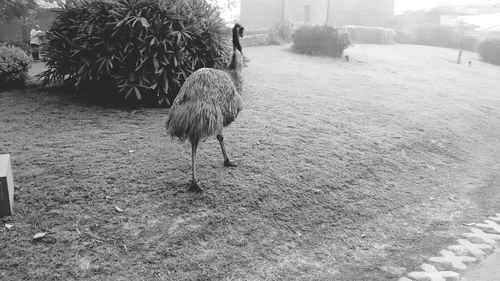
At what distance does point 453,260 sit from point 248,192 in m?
2.42

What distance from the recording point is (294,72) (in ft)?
47.0

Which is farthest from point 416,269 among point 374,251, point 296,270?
point 296,270

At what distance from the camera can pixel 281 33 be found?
2323 centimetres

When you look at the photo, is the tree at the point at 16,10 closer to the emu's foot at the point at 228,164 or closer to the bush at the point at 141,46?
the bush at the point at 141,46

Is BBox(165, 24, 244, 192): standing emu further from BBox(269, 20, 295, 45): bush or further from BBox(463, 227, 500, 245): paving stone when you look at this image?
BBox(269, 20, 295, 45): bush

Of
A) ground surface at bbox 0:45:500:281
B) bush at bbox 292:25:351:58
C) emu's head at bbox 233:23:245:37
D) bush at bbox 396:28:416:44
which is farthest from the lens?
bush at bbox 396:28:416:44

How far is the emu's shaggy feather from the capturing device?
4.94 meters

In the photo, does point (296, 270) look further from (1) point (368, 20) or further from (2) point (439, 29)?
(1) point (368, 20)

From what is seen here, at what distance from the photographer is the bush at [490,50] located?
25.2m

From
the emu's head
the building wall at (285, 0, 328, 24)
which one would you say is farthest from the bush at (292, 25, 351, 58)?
the building wall at (285, 0, 328, 24)

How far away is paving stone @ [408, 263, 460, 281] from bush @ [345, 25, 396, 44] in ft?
86.5

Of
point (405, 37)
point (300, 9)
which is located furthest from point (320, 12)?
point (405, 37)

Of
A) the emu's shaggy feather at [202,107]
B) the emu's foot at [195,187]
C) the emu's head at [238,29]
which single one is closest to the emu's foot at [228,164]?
the emu's shaggy feather at [202,107]

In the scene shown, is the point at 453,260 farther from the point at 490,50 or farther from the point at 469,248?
the point at 490,50
